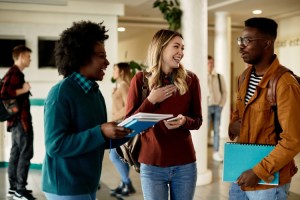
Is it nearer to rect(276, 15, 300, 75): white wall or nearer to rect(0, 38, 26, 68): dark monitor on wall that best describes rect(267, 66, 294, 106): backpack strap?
rect(0, 38, 26, 68): dark monitor on wall

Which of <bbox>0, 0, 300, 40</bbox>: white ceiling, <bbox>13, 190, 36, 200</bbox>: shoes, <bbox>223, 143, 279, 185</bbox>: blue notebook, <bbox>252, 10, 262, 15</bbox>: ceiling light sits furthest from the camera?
<bbox>252, 10, 262, 15</bbox>: ceiling light

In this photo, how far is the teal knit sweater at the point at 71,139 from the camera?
1808 millimetres

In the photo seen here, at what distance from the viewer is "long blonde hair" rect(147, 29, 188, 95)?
263 centimetres

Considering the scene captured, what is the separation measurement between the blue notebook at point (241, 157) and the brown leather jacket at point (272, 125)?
0.04m

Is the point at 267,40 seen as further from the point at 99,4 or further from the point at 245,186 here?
the point at 99,4

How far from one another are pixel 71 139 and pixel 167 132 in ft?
3.03

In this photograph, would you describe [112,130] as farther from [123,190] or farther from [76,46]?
[123,190]

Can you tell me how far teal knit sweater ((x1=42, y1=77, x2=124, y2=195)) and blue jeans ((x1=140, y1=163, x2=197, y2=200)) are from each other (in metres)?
0.65

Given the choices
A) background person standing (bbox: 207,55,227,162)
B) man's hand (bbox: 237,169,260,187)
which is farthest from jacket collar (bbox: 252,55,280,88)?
background person standing (bbox: 207,55,227,162)

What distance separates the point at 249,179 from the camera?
189cm

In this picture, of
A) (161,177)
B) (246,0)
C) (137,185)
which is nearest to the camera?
(161,177)

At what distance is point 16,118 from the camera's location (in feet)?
16.2

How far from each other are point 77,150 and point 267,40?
3.63 ft

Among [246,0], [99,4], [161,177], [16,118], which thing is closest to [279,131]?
[161,177]
